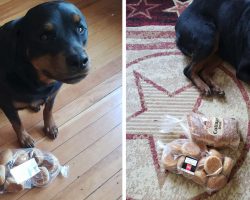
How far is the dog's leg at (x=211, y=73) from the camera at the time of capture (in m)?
1.91

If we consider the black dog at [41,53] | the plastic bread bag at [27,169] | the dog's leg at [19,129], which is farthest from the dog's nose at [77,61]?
the plastic bread bag at [27,169]

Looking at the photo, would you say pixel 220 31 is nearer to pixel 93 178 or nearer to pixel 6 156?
pixel 93 178

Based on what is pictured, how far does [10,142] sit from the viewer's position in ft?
5.83

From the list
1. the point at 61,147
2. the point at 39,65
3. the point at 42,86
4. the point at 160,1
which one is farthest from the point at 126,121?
the point at 160,1

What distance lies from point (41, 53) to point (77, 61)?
0.42ft

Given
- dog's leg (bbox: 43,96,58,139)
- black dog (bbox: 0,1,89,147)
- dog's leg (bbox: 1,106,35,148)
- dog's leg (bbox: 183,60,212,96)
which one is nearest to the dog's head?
black dog (bbox: 0,1,89,147)

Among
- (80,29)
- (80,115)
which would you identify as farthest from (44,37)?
(80,115)

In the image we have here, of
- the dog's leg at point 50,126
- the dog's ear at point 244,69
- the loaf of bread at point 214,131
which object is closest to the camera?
the loaf of bread at point 214,131

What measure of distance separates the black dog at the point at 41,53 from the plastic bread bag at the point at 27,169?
0.23m

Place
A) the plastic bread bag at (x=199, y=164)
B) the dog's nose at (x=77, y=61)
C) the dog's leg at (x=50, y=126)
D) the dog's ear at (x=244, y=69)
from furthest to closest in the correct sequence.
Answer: the dog's ear at (x=244, y=69) < the dog's leg at (x=50, y=126) < the plastic bread bag at (x=199, y=164) < the dog's nose at (x=77, y=61)

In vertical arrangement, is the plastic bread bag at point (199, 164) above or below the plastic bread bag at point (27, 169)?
below

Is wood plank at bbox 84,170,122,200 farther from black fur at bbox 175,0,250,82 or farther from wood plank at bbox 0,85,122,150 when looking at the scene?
black fur at bbox 175,0,250,82

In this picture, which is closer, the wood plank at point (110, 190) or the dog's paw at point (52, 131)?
the wood plank at point (110, 190)

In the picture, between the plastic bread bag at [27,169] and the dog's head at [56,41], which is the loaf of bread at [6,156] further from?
the dog's head at [56,41]
